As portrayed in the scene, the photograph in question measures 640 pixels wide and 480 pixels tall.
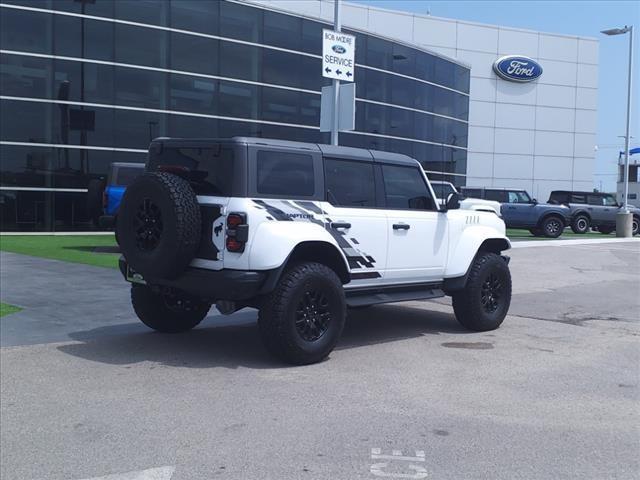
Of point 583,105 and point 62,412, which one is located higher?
point 583,105

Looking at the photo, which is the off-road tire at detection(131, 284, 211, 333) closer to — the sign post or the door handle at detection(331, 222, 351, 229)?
the door handle at detection(331, 222, 351, 229)

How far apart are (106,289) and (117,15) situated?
15.2m

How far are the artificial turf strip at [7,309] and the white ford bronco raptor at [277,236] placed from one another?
231 centimetres

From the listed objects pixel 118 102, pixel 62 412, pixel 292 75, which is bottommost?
pixel 62 412

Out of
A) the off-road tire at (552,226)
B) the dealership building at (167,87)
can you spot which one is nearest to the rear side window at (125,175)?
the dealership building at (167,87)

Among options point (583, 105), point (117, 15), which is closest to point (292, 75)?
point (117, 15)

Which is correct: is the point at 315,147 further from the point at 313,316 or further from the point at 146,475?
the point at 146,475

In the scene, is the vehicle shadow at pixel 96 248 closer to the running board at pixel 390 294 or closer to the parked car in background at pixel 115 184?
the parked car in background at pixel 115 184

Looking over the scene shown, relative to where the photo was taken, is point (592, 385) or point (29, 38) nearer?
point (592, 385)

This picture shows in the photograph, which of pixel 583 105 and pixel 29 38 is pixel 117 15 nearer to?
pixel 29 38

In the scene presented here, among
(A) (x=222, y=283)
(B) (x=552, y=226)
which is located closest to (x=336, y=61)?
(A) (x=222, y=283)

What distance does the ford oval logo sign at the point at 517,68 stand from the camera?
38.7 metres

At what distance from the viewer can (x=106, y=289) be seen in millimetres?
10430

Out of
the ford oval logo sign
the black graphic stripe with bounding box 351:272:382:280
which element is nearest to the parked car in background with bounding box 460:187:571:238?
the ford oval logo sign
